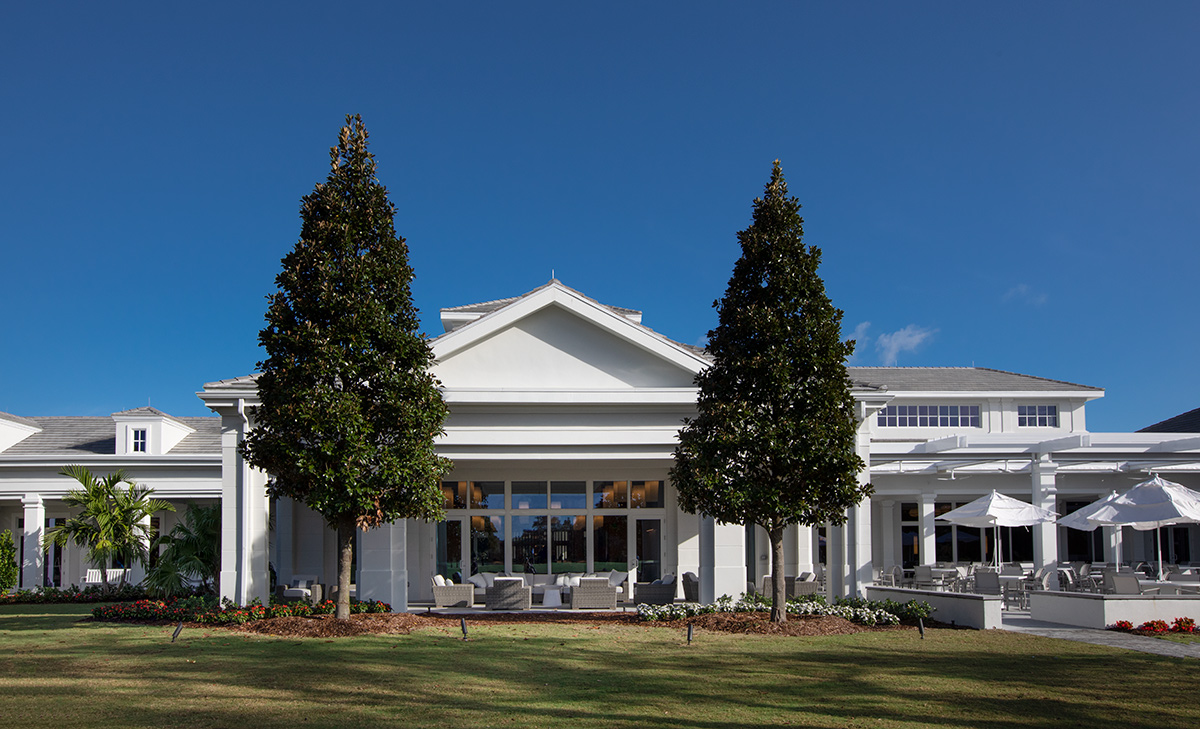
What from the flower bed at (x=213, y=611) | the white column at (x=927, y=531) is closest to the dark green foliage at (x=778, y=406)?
the flower bed at (x=213, y=611)

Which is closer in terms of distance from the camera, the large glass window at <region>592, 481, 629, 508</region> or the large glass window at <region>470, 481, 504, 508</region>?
the large glass window at <region>470, 481, 504, 508</region>

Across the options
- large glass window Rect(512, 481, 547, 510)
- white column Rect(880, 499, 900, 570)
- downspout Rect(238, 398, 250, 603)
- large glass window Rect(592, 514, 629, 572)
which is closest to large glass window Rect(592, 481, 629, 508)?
large glass window Rect(592, 514, 629, 572)

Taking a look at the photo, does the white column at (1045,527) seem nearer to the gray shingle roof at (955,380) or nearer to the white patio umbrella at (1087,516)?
the white patio umbrella at (1087,516)

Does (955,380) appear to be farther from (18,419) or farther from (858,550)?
(18,419)

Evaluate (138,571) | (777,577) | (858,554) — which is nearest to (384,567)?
(777,577)

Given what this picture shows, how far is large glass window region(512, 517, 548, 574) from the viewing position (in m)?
23.3

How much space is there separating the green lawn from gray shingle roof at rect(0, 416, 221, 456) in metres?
15.6

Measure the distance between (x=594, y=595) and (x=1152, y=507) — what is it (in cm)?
1188

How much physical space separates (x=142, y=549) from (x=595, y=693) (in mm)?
19744

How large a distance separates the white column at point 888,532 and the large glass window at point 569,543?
11342 mm

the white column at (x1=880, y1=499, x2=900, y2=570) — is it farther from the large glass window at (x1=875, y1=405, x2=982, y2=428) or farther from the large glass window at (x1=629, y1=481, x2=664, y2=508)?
the large glass window at (x1=629, y1=481, x2=664, y2=508)

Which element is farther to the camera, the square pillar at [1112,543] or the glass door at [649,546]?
the square pillar at [1112,543]

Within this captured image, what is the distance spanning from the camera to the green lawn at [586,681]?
896 centimetres

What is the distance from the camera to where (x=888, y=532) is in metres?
29.7
